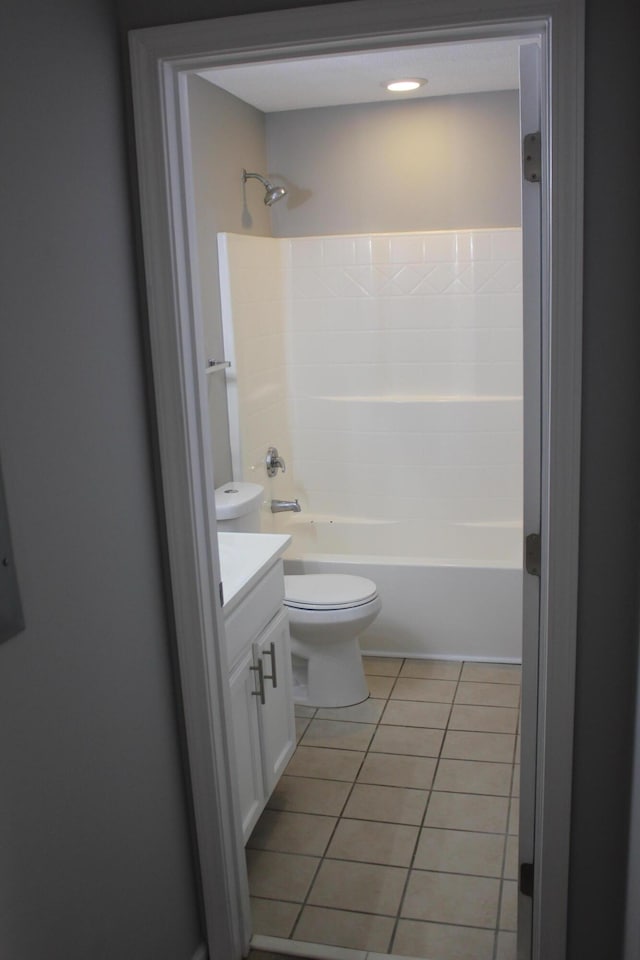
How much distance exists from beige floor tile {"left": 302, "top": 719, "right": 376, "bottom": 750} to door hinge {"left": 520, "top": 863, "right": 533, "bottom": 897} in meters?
1.15

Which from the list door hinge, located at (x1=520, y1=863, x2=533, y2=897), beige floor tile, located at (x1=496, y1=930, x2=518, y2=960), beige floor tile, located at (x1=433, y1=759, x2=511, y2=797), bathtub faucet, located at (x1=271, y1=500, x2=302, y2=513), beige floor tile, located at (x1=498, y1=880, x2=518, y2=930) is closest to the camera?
door hinge, located at (x1=520, y1=863, x2=533, y2=897)

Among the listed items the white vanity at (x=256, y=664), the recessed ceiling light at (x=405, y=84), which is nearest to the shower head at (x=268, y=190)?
the recessed ceiling light at (x=405, y=84)

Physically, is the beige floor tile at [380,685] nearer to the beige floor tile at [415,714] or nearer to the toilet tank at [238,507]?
the beige floor tile at [415,714]

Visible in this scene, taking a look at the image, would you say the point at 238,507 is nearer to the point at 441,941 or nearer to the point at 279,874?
the point at 279,874

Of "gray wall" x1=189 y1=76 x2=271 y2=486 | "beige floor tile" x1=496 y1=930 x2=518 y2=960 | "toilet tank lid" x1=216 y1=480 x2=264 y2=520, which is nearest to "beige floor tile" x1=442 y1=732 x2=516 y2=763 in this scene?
"beige floor tile" x1=496 y1=930 x2=518 y2=960

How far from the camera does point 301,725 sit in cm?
341

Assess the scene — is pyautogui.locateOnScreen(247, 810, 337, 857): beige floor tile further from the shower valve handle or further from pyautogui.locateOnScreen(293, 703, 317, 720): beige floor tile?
the shower valve handle

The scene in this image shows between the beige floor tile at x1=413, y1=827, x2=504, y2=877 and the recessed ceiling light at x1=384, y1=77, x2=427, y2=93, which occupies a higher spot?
the recessed ceiling light at x1=384, y1=77, x2=427, y2=93

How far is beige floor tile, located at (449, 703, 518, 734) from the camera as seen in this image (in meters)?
3.32

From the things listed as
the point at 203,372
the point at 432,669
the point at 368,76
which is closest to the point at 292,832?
the point at 432,669

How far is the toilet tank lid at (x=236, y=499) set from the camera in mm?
3266

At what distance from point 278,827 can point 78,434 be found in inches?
64.4

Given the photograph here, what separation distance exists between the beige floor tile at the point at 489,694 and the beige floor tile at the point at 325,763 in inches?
22.5

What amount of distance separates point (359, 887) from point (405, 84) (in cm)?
308
